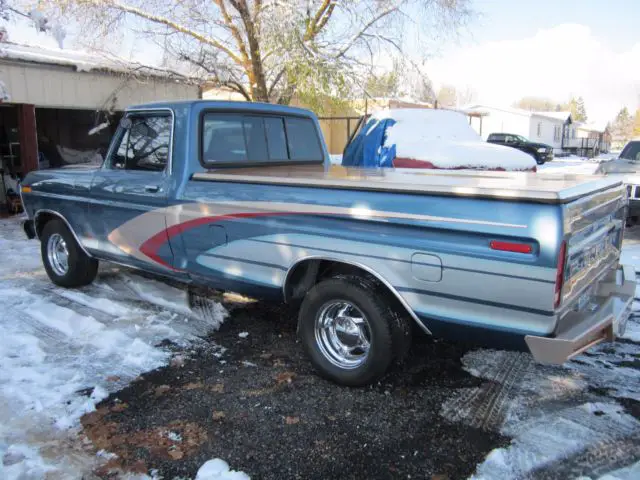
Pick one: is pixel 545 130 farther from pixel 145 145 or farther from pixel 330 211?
pixel 330 211

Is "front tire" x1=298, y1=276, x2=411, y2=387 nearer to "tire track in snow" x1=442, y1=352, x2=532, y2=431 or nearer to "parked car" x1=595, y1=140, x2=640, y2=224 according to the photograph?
"tire track in snow" x1=442, y1=352, x2=532, y2=431

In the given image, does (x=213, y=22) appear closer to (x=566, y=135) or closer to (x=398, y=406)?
(x=398, y=406)

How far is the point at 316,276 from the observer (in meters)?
3.76

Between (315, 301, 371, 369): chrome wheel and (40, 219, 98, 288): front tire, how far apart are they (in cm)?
316

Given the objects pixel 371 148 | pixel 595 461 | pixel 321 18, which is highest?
pixel 321 18

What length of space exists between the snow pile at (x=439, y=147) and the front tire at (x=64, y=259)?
182 inches

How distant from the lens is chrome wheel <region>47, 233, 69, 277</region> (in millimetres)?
5852

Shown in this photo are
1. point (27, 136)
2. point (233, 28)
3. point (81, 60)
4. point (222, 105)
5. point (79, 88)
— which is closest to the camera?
point (222, 105)

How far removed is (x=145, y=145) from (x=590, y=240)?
3.61 metres

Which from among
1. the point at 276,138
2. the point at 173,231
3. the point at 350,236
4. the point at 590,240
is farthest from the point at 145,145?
the point at 590,240

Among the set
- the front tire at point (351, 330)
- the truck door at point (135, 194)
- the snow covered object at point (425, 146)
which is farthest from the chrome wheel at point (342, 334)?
the snow covered object at point (425, 146)

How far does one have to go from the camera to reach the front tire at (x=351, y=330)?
10.9ft

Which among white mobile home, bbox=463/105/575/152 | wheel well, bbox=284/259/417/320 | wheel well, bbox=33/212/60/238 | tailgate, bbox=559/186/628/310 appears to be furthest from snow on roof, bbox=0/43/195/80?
white mobile home, bbox=463/105/575/152

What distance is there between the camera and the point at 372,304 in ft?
10.8
